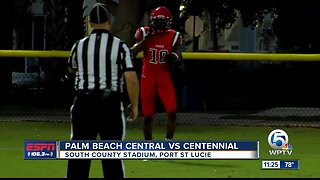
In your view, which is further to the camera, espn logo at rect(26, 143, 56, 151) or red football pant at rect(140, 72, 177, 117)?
red football pant at rect(140, 72, 177, 117)

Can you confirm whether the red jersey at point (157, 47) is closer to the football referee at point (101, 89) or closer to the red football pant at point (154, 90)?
the red football pant at point (154, 90)

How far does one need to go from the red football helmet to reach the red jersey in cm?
16

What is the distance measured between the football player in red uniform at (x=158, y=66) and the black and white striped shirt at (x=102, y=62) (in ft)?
11.7

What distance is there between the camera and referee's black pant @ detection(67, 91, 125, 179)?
25.7 ft

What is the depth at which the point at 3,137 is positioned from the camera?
45.8ft

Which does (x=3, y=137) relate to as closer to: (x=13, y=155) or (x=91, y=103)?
(x=13, y=155)

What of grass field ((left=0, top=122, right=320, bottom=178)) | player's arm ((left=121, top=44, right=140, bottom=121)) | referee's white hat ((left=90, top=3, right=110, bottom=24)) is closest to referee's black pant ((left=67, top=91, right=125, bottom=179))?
player's arm ((left=121, top=44, right=140, bottom=121))

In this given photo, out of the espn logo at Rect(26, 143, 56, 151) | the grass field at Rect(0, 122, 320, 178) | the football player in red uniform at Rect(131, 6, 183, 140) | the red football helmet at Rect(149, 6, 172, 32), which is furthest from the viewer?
the football player in red uniform at Rect(131, 6, 183, 140)

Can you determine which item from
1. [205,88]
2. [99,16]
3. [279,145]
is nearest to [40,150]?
[99,16]

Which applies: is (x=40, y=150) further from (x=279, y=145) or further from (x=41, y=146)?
(x=279, y=145)

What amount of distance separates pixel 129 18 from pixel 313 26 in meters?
13.0

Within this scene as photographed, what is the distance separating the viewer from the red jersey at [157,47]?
1164 centimetres

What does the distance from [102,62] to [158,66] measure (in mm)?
3971

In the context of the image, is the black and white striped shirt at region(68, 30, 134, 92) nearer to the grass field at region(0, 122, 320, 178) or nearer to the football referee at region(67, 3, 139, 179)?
the football referee at region(67, 3, 139, 179)
